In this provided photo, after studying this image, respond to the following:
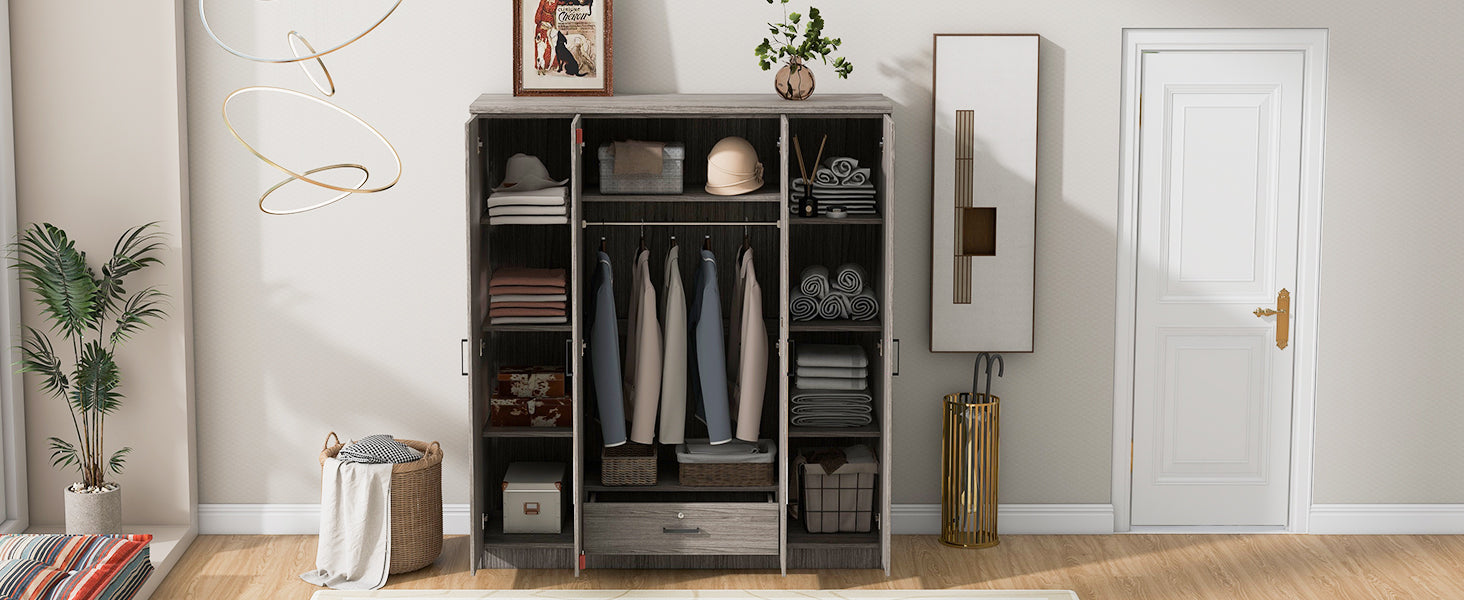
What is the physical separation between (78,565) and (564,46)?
88.9 inches

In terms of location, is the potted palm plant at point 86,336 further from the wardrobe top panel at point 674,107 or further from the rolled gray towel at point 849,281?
the rolled gray towel at point 849,281

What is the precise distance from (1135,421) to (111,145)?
12.6 feet

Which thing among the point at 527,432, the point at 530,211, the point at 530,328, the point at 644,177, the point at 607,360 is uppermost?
the point at 644,177

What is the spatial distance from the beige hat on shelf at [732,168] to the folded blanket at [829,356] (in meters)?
0.60

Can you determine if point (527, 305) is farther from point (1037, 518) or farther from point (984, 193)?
point (1037, 518)

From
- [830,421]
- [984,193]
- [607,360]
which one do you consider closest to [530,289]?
[607,360]

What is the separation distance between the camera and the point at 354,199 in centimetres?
453

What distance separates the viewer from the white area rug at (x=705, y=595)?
412cm

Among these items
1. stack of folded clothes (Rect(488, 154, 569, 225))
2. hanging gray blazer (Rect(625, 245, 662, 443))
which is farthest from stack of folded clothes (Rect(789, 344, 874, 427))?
stack of folded clothes (Rect(488, 154, 569, 225))

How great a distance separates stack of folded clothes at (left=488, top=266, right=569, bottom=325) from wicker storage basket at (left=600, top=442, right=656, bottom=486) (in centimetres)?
52

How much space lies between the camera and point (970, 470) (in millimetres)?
4551

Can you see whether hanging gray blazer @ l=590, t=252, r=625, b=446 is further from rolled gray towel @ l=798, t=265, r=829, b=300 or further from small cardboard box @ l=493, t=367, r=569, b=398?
rolled gray towel @ l=798, t=265, r=829, b=300

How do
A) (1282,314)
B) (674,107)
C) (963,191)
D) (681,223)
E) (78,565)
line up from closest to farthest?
1. (78,565)
2. (674,107)
3. (681,223)
4. (963,191)
5. (1282,314)

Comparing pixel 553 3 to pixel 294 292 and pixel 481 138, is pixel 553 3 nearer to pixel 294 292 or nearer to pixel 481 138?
pixel 481 138
